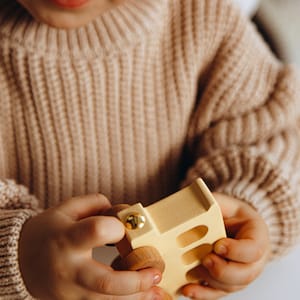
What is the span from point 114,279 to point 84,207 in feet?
0.26

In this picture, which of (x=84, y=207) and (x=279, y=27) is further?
(x=279, y=27)

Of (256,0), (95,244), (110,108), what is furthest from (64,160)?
(256,0)

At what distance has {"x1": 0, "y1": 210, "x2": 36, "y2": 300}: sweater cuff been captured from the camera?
1.50ft

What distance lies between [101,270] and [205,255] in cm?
9

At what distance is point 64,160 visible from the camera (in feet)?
1.90

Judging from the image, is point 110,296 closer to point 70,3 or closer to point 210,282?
point 210,282

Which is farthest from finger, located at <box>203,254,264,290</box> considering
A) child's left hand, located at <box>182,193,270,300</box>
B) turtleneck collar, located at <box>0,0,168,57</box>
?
turtleneck collar, located at <box>0,0,168,57</box>

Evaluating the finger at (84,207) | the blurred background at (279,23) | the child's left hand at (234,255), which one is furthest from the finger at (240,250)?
the blurred background at (279,23)

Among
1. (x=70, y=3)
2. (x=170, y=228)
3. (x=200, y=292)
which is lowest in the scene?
(x=200, y=292)

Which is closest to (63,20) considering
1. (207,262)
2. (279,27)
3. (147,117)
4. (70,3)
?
(70,3)

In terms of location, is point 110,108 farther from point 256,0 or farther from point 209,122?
point 256,0

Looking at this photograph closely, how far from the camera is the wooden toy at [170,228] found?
0.38 meters

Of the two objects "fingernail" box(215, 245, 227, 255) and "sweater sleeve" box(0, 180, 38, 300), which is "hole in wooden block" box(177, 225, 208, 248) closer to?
"fingernail" box(215, 245, 227, 255)

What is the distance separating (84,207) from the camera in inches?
17.8
